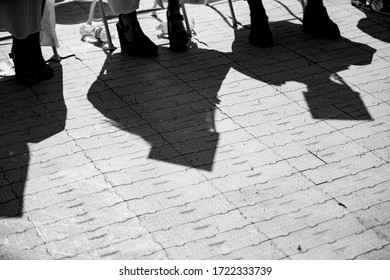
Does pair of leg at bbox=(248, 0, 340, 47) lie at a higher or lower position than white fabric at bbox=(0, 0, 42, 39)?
lower

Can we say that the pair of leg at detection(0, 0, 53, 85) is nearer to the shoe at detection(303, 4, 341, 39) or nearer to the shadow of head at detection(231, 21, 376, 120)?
the shadow of head at detection(231, 21, 376, 120)

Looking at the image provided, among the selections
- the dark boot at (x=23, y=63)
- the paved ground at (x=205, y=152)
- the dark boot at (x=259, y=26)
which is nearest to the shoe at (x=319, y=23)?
the paved ground at (x=205, y=152)

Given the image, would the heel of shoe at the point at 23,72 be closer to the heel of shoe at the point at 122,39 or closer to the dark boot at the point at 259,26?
the heel of shoe at the point at 122,39

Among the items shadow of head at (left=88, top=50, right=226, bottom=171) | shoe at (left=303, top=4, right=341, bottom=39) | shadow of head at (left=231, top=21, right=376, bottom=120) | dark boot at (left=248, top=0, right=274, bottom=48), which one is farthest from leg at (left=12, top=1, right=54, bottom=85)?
shoe at (left=303, top=4, right=341, bottom=39)

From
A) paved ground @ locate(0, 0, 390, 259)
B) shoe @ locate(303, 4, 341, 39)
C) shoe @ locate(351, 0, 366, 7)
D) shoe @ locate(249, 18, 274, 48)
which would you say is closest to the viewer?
paved ground @ locate(0, 0, 390, 259)

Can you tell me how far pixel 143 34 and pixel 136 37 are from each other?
9 cm

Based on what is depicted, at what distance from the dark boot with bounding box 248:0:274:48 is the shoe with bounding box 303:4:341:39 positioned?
0.53m

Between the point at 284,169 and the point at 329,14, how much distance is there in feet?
11.4

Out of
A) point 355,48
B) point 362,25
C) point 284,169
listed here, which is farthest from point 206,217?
point 362,25

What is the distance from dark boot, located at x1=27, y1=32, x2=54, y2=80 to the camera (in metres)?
6.11

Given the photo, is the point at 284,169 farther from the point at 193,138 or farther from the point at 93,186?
the point at 93,186

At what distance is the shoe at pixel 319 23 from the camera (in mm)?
6875

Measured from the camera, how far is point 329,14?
757cm
